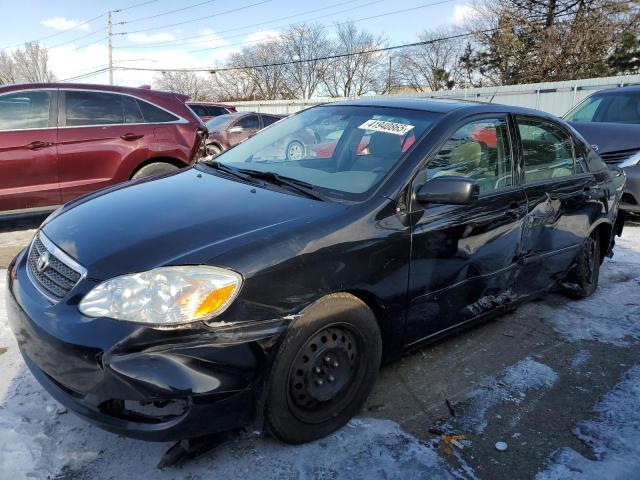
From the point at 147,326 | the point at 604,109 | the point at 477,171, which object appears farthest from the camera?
the point at 604,109

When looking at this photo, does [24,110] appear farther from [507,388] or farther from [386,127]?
[507,388]

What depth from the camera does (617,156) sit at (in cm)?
667

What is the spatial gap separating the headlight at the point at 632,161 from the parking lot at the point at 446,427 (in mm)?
3674

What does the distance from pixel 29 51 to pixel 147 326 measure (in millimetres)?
65994

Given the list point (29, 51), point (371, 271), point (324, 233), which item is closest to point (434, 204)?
point (371, 271)

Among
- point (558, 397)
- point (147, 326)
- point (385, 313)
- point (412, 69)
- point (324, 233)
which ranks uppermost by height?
point (412, 69)

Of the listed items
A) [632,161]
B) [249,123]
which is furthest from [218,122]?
[632,161]

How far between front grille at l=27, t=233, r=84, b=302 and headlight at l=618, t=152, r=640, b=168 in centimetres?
664

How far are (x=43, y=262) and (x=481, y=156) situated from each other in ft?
8.19

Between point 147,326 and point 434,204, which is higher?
point 434,204

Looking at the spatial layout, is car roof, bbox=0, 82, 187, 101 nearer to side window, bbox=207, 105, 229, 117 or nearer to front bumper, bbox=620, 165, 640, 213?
front bumper, bbox=620, 165, 640, 213

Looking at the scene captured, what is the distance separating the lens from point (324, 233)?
229 centimetres

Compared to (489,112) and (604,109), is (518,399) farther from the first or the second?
(604,109)

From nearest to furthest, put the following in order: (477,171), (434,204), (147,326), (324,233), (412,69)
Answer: (147,326), (324,233), (434,204), (477,171), (412,69)
